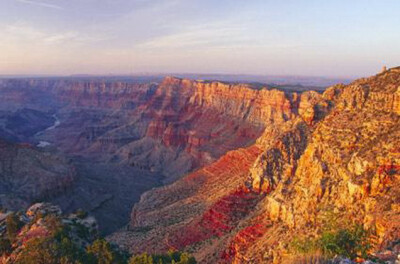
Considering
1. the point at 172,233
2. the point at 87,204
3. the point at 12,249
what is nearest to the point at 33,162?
the point at 87,204

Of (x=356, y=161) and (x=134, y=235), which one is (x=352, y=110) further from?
(x=134, y=235)

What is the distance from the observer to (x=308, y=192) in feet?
127

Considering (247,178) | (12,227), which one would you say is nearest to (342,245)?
(12,227)

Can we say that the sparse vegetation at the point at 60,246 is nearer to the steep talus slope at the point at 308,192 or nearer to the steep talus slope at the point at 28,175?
the steep talus slope at the point at 308,192

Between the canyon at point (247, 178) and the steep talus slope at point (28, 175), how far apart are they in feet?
0.81

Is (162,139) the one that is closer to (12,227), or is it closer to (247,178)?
(247,178)

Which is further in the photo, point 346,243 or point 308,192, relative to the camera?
point 308,192

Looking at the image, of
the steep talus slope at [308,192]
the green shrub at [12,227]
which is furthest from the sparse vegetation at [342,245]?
the green shrub at [12,227]

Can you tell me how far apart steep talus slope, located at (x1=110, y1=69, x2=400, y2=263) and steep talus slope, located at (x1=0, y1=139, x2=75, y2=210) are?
23.1 m

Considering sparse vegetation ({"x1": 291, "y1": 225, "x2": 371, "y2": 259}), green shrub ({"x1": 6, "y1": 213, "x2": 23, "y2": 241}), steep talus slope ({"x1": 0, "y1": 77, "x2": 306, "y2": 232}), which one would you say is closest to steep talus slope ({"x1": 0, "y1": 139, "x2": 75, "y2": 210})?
steep talus slope ({"x1": 0, "y1": 77, "x2": 306, "y2": 232})

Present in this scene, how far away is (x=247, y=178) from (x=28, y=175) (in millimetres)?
49751

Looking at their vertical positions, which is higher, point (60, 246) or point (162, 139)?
point (60, 246)

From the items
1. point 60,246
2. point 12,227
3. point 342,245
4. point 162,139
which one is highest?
point 342,245

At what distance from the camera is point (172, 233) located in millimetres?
52531
